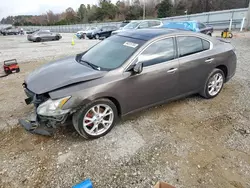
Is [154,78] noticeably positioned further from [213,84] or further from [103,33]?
[103,33]

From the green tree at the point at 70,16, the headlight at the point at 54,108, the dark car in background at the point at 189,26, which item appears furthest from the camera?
the green tree at the point at 70,16

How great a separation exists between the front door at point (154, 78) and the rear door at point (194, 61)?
0.59ft

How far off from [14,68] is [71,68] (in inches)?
172

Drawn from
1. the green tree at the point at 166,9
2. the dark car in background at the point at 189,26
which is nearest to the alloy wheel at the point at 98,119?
the dark car in background at the point at 189,26

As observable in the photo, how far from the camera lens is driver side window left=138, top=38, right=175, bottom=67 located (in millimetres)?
3117

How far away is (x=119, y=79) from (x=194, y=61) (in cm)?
162

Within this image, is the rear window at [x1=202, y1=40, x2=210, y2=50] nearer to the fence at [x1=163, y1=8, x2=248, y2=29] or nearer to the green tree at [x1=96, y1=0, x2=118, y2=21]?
the fence at [x1=163, y1=8, x2=248, y2=29]

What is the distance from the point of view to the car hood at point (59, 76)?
271 cm

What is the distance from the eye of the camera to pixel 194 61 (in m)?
3.60

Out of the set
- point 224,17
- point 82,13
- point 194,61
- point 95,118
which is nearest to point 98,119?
point 95,118

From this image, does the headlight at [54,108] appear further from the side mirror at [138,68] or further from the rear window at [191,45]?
the rear window at [191,45]

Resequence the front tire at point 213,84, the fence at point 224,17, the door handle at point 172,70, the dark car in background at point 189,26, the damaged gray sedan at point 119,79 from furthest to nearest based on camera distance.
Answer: the fence at point 224,17, the dark car in background at point 189,26, the front tire at point 213,84, the door handle at point 172,70, the damaged gray sedan at point 119,79

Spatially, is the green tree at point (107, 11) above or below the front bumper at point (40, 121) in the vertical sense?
above

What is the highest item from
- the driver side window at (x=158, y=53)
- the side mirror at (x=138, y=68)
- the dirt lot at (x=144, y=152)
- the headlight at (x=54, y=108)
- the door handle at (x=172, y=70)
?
the driver side window at (x=158, y=53)
